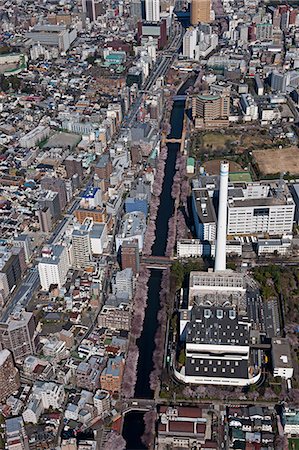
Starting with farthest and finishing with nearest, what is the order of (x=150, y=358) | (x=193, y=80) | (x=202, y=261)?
(x=193, y=80) → (x=202, y=261) → (x=150, y=358)

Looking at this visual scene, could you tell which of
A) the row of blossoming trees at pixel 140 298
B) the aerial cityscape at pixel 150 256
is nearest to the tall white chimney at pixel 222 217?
the aerial cityscape at pixel 150 256

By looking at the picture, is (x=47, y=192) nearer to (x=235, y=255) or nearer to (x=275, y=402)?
(x=235, y=255)

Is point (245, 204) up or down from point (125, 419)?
up

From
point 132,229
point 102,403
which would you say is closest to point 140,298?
point 132,229

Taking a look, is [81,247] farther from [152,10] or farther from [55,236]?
[152,10]

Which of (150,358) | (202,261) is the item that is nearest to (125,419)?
(150,358)

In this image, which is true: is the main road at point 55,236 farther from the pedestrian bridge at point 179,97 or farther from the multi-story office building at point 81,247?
the pedestrian bridge at point 179,97

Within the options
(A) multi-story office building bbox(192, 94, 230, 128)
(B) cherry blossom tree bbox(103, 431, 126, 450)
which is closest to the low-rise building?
(B) cherry blossom tree bbox(103, 431, 126, 450)

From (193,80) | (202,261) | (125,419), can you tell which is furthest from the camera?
(193,80)
